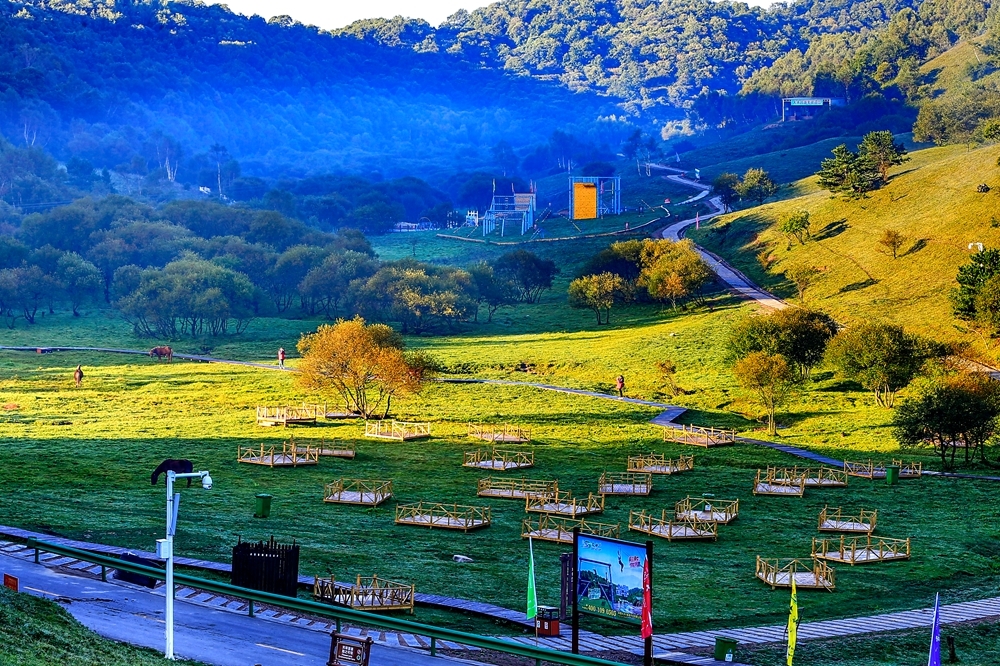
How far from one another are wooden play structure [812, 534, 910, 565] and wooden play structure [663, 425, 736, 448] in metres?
27.4

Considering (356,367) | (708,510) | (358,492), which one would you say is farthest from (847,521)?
(356,367)

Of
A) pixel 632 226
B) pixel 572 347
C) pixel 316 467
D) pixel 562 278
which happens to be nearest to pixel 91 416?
pixel 316 467

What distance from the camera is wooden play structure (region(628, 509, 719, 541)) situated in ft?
170

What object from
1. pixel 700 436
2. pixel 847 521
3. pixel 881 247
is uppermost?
pixel 881 247

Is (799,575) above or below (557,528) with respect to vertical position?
below

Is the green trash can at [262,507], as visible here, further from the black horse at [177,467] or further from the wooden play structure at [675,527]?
the wooden play structure at [675,527]

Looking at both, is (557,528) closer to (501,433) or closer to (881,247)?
(501,433)

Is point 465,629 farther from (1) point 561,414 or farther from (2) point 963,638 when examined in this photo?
(1) point 561,414

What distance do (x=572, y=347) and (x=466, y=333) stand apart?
811 inches

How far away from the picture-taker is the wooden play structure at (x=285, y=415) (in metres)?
83.8

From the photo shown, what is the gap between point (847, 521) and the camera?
56.3m

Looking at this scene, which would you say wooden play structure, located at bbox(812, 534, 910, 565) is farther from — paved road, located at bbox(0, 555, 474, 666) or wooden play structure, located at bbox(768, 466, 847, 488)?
paved road, located at bbox(0, 555, 474, 666)

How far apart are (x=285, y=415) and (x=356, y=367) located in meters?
6.20

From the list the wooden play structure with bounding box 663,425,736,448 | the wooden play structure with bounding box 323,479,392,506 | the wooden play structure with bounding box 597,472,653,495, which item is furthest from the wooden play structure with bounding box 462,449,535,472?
the wooden play structure with bounding box 663,425,736,448
